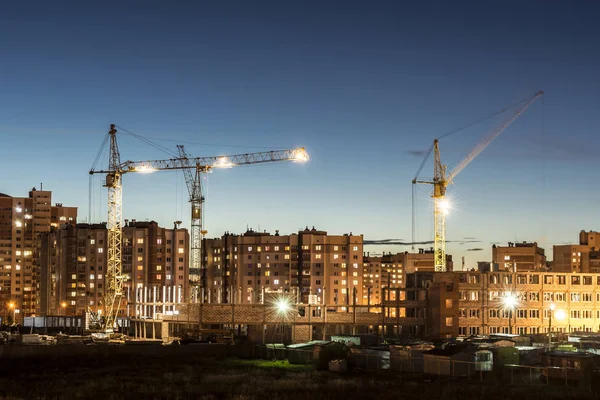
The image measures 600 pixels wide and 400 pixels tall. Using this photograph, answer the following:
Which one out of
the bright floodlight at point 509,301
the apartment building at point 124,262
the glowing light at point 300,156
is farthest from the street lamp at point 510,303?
the apartment building at point 124,262

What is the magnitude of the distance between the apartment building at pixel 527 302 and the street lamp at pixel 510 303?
123mm

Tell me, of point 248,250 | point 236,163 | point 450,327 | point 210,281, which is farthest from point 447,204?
point 210,281

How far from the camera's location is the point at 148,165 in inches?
5074

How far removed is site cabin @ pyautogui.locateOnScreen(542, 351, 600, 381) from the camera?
48.8m

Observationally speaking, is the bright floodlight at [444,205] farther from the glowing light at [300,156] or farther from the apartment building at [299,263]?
the apartment building at [299,263]

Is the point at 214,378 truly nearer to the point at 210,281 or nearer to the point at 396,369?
the point at 396,369

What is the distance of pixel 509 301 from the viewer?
289 ft

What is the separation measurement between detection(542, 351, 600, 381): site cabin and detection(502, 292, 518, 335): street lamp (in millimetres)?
32556

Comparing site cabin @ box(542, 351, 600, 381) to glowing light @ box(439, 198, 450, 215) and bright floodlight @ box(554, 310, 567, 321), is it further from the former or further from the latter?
glowing light @ box(439, 198, 450, 215)

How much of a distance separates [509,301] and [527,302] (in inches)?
401

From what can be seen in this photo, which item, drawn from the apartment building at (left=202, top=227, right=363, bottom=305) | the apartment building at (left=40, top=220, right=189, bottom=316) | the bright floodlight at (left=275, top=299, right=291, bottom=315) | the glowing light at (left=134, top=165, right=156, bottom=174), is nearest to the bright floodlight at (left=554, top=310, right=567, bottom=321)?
the bright floodlight at (left=275, top=299, right=291, bottom=315)

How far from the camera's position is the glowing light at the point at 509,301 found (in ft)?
290

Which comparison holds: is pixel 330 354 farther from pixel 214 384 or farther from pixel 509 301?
pixel 509 301

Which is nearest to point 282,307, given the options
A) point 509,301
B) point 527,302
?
point 509,301
